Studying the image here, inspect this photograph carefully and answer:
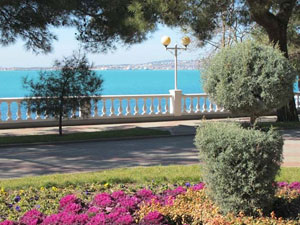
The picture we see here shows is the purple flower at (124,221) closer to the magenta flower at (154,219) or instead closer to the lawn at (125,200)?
the lawn at (125,200)

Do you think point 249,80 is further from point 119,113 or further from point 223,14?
point 119,113

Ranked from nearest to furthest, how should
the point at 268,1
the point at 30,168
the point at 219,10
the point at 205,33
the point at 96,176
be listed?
the point at 96,176
the point at 30,168
the point at 268,1
the point at 219,10
the point at 205,33

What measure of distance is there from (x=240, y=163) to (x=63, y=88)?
406 inches

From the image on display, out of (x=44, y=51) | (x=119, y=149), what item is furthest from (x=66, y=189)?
(x=44, y=51)

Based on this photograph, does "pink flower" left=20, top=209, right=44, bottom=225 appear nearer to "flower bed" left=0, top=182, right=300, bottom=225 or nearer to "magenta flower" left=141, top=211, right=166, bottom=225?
"flower bed" left=0, top=182, right=300, bottom=225

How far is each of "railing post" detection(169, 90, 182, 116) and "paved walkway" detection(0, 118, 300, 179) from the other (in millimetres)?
4124

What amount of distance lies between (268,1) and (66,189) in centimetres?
1059

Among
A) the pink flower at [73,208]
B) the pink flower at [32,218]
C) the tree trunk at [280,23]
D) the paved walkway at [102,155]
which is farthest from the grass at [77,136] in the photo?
the pink flower at [32,218]

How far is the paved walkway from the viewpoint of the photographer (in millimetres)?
10008

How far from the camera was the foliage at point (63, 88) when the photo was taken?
14.5 metres

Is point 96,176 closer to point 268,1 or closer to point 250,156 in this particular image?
point 250,156

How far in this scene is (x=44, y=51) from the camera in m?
16.3

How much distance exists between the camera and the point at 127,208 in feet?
18.4

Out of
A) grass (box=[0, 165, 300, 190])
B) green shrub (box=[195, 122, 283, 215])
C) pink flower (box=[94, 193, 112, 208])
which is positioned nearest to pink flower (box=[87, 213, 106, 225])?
pink flower (box=[94, 193, 112, 208])
